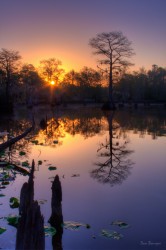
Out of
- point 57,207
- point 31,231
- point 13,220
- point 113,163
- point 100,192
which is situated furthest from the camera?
point 113,163

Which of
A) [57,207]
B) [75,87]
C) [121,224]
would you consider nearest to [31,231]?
[57,207]

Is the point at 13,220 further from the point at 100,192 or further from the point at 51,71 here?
the point at 51,71

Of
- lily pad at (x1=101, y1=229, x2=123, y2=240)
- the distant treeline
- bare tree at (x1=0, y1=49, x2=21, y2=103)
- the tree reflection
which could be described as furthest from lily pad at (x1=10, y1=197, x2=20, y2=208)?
the distant treeline

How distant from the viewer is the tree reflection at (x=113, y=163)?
31.7ft

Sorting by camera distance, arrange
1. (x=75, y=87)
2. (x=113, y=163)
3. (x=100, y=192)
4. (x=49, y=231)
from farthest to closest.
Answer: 1. (x=75, y=87)
2. (x=113, y=163)
3. (x=100, y=192)
4. (x=49, y=231)

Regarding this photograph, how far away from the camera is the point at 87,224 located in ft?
19.5

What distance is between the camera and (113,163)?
11820 millimetres

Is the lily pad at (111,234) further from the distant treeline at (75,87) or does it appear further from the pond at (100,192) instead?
the distant treeline at (75,87)

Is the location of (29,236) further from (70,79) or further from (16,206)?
(70,79)

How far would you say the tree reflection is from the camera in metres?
9.67

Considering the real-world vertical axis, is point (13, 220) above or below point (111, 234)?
above

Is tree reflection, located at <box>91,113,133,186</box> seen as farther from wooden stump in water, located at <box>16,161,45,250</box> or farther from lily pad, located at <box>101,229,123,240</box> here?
wooden stump in water, located at <box>16,161,45,250</box>

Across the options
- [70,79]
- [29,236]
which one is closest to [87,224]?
[29,236]

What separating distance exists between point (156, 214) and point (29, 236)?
12.3ft
